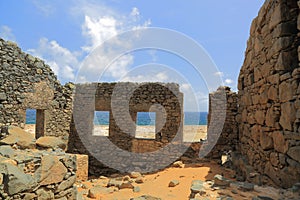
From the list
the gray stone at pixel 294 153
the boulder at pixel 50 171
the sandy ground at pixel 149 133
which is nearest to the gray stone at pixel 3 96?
the boulder at pixel 50 171

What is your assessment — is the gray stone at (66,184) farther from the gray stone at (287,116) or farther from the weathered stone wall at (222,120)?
the weathered stone wall at (222,120)

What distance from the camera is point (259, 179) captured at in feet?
15.4

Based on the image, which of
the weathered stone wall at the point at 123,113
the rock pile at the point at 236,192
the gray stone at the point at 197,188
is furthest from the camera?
the weathered stone wall at the point at 123,113

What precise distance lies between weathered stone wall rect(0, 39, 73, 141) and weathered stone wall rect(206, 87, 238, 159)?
6.66 meters

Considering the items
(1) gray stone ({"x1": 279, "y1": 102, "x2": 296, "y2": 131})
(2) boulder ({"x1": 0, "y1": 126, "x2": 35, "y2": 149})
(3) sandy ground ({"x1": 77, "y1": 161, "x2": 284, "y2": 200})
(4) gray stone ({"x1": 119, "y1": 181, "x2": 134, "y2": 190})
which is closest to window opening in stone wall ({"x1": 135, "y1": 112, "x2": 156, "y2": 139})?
(3) sandy ground ({"x1": 77, "y1": 161, "x2": 284, "y2": 200})

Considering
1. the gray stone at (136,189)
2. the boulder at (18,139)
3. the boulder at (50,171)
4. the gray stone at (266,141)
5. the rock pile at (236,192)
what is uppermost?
the gray stone at (266,141)

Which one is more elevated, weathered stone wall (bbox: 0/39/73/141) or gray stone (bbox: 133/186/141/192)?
weathered stone wall (bbox: 0/39/73/141)

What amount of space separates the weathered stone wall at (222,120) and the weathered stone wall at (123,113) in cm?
163

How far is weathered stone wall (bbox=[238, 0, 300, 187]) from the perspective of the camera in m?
3.74

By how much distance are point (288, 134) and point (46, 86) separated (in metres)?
9.08

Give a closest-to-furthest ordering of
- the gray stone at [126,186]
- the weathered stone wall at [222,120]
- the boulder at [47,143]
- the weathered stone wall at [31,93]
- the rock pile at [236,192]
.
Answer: the rock pile at [236,192] → the boulder at [47,143] → the gray stone at [126,186] → the weathered stone wall at [31,93] → the weathered stone wall at [222,120]

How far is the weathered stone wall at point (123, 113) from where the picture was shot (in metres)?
10.2

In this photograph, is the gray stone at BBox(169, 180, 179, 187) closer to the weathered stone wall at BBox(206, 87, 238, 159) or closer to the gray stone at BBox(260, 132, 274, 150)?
the gray stone at BBox(260, 132, 274, 150)

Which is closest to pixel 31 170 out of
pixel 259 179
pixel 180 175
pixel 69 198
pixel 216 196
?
pixel 69 198
